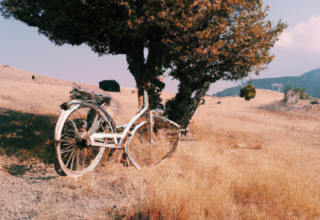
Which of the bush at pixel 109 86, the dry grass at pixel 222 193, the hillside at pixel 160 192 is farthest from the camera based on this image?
the bush at pixel 109 86

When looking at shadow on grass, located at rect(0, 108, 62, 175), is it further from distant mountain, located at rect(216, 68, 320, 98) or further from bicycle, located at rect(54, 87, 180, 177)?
distant mountain, located at rect(216, 68, 320, 98)

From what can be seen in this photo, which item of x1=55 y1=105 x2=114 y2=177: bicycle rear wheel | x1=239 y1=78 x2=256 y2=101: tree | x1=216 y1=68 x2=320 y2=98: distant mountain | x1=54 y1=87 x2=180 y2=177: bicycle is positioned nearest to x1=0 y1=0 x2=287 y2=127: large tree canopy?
x1=54 y1=87 x2=180 y2=177: bicycle

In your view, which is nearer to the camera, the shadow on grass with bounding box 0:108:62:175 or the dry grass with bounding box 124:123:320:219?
the dry grass with bounding box 124:123:320:219

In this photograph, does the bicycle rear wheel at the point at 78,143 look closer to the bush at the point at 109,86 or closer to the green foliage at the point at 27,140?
the green foliage at the point at 27,140

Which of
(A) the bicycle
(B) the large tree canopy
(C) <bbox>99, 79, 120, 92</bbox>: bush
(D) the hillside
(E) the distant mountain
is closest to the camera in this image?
(D) the hillside

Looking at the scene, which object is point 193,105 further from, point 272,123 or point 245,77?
point 272,123

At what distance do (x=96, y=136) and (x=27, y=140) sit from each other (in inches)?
179

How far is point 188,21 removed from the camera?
9.16 meters

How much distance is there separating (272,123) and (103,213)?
23599 millimetres

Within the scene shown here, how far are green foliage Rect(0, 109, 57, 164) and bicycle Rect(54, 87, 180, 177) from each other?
644mm

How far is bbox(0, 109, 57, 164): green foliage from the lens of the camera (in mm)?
7109

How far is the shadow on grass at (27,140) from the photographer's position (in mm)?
7062

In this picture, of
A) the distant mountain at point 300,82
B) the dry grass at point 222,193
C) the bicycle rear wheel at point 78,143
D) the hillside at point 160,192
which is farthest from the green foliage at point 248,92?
the distant mountain at point 300,82

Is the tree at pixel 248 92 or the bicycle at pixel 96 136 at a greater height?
the tree at pixel 248 92
